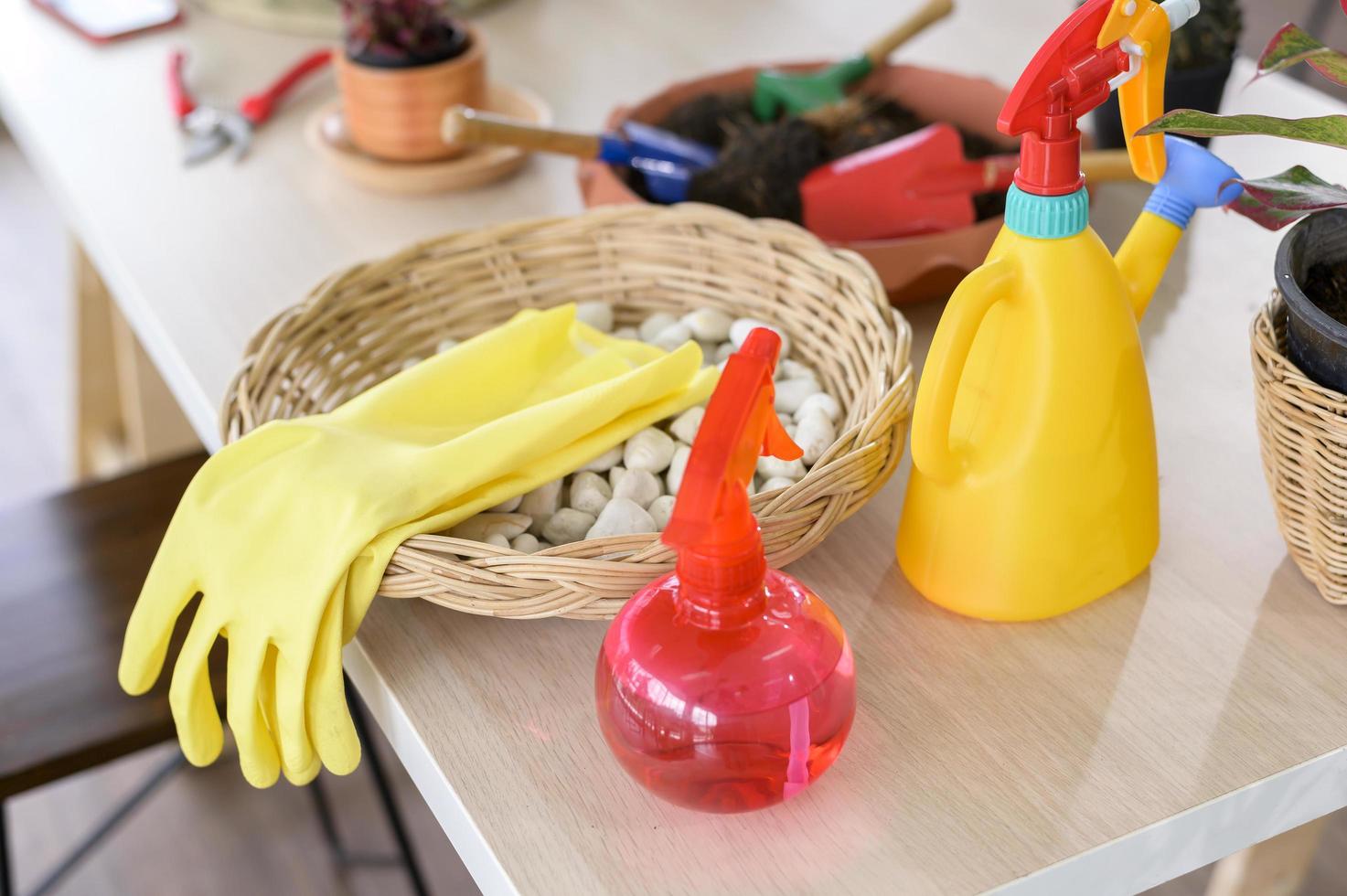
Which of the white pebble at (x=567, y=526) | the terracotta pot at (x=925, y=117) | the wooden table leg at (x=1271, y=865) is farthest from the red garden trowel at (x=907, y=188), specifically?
the wooden table leg at (x=1271, y=865)

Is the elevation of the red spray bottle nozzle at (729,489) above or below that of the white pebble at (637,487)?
above

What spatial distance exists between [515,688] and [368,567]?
3.7 inches

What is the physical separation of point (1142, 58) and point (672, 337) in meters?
0.35

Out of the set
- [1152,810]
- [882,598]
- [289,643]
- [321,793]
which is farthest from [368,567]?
A: [321,793]

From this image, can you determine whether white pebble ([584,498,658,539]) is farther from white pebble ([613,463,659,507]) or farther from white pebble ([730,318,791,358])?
white pebble ([730,318,791,358])

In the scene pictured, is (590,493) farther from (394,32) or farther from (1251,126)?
(394,32)

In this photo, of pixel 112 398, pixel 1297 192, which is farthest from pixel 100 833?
pixel 1297 192

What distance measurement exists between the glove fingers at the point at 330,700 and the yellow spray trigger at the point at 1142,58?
41 cm

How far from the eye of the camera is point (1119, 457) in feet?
1.99

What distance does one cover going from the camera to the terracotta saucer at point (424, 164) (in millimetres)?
1093

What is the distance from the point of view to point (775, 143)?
95cm

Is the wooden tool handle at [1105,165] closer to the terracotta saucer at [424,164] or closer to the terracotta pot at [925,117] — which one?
the terracotta pot at [925,117]

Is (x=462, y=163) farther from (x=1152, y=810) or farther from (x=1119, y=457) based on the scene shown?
(x=1152, y=810)

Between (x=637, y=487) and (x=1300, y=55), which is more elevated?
(x=1300, y=55)
